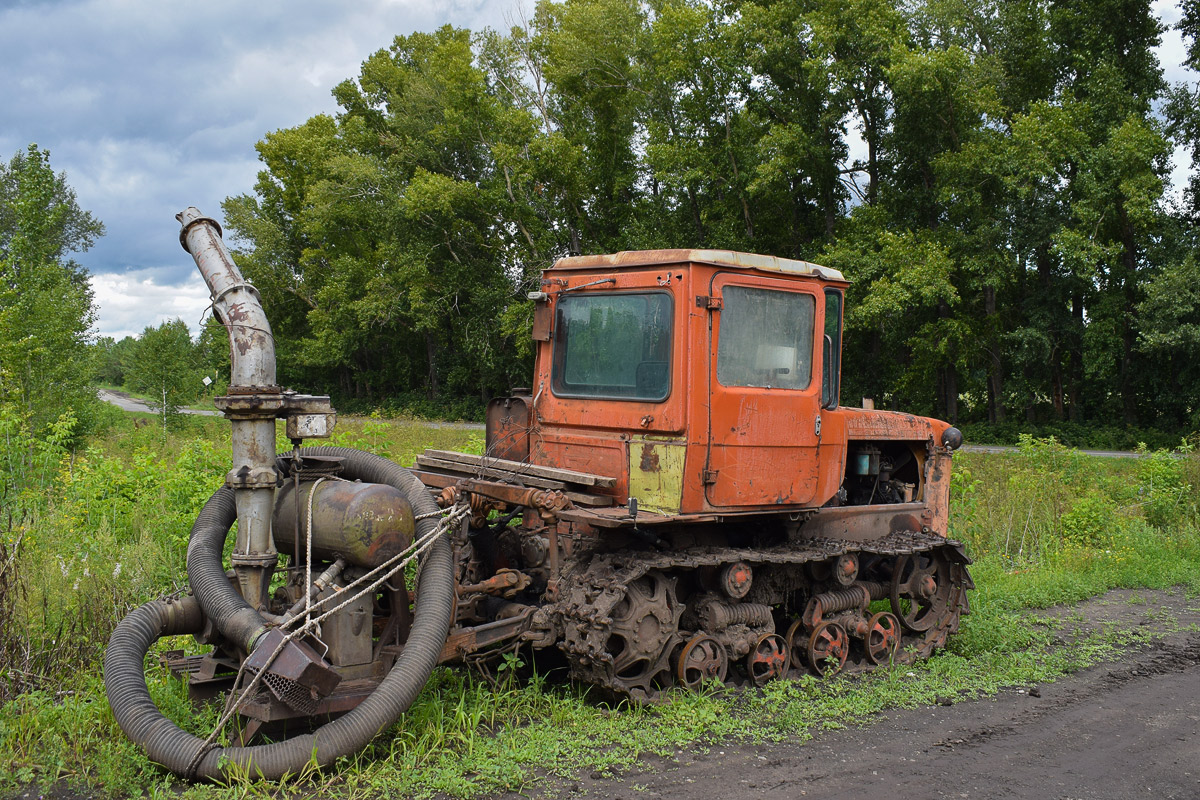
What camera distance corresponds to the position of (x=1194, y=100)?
2527 cm

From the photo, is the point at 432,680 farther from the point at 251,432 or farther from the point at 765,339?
the point at 765,339

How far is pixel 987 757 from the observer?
16.9ft

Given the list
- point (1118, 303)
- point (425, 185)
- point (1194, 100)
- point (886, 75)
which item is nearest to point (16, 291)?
point (425, 185)

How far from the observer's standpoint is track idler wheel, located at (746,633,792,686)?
6051 millimetres

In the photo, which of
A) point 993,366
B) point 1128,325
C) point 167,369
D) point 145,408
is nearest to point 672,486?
point 167,369

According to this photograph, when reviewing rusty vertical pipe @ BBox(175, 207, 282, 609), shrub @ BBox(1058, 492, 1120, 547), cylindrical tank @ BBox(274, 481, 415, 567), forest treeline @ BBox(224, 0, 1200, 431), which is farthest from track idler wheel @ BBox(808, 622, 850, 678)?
forest treeline @ BBox(224, 0, 1200, 431)

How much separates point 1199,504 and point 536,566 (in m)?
11.4

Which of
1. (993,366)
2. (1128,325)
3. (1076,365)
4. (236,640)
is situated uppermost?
(1128,325)

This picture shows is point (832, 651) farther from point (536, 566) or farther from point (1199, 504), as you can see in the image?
point (1199, 504)

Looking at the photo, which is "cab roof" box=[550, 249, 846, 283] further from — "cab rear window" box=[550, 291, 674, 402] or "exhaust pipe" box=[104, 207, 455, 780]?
"exhaust pipe" box=[104, 207, 455, 780]

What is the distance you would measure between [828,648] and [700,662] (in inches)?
49.5

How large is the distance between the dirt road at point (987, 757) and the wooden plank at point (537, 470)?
1.68 meters

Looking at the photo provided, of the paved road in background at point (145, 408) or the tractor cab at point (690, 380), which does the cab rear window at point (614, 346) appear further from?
the paved road in background at point (145, 408)

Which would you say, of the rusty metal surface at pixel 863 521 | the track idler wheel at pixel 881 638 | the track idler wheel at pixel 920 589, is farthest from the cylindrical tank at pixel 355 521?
the track idler wheel at pixel 920 589
